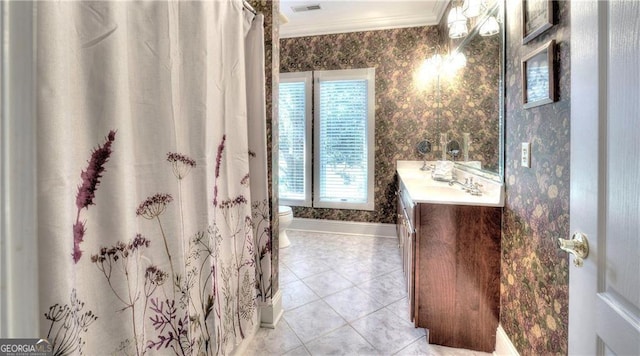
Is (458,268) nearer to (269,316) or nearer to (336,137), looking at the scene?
(269,316)

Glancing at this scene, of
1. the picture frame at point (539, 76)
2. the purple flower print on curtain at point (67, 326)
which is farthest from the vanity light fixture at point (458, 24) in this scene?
the purple flower print on curtain at point (67, 326)

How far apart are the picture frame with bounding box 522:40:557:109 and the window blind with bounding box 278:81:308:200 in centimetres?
291

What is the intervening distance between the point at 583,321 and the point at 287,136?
367 centimetres

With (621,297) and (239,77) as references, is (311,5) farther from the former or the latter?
(621,297)

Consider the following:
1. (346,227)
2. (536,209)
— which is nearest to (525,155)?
(536,209)

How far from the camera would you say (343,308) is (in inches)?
83.0

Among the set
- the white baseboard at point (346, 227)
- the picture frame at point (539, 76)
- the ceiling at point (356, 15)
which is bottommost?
the white baseboard at point (346, 227)

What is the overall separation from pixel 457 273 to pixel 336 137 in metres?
2.58

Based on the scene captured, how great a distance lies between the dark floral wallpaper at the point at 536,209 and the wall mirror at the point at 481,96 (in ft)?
0.50

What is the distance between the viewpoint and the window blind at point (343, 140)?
12.7 ft

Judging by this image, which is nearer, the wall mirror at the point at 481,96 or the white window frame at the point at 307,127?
the wall mirror at the point at 481,96

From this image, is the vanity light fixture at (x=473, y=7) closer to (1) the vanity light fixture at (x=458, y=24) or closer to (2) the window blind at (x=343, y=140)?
(1) the vanity light fixture at (x=458, y=24)

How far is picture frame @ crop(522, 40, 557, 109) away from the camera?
44.5 inches

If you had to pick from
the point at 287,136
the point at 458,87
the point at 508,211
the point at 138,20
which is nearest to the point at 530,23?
the point at 508,211
